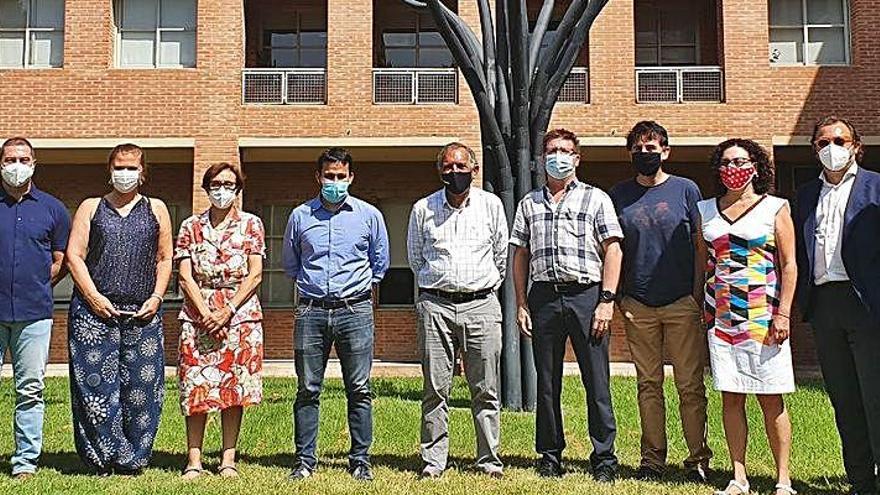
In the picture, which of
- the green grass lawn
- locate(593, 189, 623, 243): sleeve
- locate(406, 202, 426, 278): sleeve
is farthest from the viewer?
locate(406, 202, 426, 278): sleeve

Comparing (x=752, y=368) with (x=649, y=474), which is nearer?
(x=752, y=368)

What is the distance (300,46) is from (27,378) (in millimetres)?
12675

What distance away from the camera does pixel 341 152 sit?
20.0ft

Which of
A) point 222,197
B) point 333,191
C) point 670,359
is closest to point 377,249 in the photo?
point 333,191

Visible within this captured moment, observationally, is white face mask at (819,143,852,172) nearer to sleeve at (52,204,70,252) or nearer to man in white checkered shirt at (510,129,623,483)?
man in white checkered shirt at (510,129,623,483)

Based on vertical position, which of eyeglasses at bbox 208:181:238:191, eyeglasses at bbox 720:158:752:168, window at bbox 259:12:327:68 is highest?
window at bbox 259:12:327:68

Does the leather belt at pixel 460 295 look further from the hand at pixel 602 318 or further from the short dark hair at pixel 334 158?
the short dark hair at pixel 334 158

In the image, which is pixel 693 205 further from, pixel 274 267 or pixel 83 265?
pixel 274 267

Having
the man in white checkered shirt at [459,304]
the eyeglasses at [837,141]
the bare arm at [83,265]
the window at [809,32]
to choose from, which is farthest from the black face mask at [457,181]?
the window at [809,32]

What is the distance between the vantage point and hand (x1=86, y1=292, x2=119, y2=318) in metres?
5.85

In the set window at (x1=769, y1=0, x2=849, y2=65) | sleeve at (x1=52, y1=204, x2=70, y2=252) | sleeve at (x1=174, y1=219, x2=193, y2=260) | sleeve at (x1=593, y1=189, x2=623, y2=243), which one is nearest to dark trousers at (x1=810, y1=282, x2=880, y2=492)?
sleeve at (x1=593, y1=189, x2=623, y2=243)

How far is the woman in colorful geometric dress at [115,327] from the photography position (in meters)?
5.91

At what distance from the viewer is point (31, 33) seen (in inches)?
643

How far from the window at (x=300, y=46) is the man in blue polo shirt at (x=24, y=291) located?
39.1 feet
